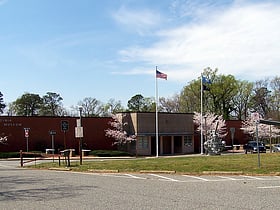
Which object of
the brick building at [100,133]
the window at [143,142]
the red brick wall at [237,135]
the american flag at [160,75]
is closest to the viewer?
the american flag at [160,75]

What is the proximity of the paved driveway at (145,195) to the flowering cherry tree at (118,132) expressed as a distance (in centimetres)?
3958

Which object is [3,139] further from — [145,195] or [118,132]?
[145,195]

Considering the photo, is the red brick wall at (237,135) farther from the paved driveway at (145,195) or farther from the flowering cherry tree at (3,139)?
the paved driveway at (145,195)

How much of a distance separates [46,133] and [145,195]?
42542 millimetres

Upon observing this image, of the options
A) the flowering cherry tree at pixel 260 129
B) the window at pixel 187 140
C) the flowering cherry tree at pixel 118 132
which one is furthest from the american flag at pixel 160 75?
the flowering cherry tree at pixel 260 129

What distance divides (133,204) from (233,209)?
2377mm

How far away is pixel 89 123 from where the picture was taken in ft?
183

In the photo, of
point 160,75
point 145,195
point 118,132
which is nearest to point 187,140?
point 118,132

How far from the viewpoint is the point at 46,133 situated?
5284cm

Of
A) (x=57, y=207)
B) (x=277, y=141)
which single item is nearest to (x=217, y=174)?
(x=57, y=207)

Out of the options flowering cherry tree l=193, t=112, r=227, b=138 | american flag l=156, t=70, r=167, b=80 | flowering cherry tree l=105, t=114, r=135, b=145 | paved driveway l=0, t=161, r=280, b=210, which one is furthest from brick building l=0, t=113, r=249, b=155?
paved driveway l=0, t=161, r=280, b=210

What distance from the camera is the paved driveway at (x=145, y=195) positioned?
1024cm

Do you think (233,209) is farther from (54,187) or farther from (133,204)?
(54,187)

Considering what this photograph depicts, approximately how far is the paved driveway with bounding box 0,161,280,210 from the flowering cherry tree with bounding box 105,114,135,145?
3958cm
